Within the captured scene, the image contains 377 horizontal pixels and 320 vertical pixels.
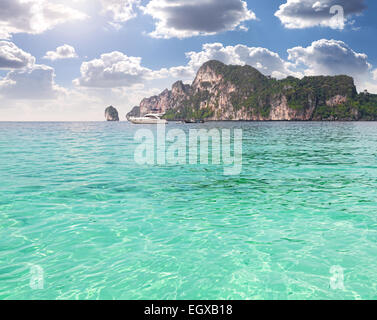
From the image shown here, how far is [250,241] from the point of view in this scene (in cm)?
734

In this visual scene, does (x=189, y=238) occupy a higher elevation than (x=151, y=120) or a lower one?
lower

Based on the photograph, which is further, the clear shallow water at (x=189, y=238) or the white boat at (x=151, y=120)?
the white boat at (x=151, y=120)

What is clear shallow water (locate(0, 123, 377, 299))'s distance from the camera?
17.9 feet

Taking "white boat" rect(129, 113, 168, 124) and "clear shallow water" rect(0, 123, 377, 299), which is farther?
"white boat" rect(129, 113, 168, 124)

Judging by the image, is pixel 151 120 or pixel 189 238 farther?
pixel 151 120

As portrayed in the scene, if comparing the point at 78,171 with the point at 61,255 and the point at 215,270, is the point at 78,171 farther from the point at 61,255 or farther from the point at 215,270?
the point at 215,270

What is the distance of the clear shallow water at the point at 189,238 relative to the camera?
5.47m

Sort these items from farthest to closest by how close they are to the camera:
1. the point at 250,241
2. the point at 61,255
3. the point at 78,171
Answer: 1. the point at 78,171
2. the point at 250,241
3. the point at 61,255

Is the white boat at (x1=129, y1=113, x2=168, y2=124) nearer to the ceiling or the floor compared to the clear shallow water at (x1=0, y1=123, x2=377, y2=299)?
nearer to the ceiling

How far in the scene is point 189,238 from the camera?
7578mm

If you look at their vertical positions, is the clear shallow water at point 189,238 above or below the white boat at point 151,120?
below

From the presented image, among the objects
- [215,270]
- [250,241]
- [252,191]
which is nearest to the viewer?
[215,270]
